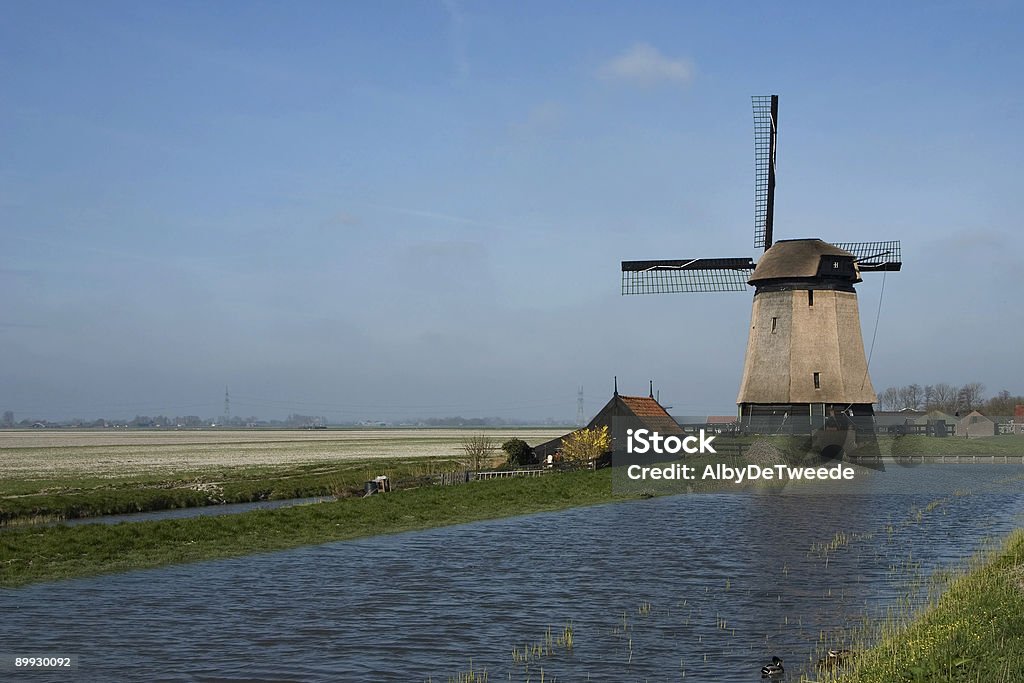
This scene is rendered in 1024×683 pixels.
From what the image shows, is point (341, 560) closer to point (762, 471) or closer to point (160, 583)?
point (160, 583)

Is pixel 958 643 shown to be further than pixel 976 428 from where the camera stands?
No

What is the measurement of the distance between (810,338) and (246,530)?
35.4m

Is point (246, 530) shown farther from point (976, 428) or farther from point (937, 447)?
point (976, 428)

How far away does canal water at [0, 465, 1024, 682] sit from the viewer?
14719 mm

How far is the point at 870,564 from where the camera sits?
23672 millimetres

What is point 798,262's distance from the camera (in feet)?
179

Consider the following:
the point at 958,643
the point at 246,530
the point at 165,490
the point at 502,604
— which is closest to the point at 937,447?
the point at 165,490

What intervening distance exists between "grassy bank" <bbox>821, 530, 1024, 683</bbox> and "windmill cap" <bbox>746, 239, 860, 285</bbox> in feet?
124

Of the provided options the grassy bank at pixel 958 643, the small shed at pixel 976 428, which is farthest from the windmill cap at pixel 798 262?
the small shed at pixel 976 428

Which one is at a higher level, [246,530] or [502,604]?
[246,530]

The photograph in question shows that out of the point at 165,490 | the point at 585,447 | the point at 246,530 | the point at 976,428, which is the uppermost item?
the point at 976,428

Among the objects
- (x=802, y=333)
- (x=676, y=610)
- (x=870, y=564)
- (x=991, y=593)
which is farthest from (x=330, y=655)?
(x=802, y=333)

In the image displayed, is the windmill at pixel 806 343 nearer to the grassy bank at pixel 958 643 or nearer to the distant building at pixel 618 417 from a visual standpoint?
the distant building at pixel 618 417

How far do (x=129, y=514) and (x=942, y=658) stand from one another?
102ft
